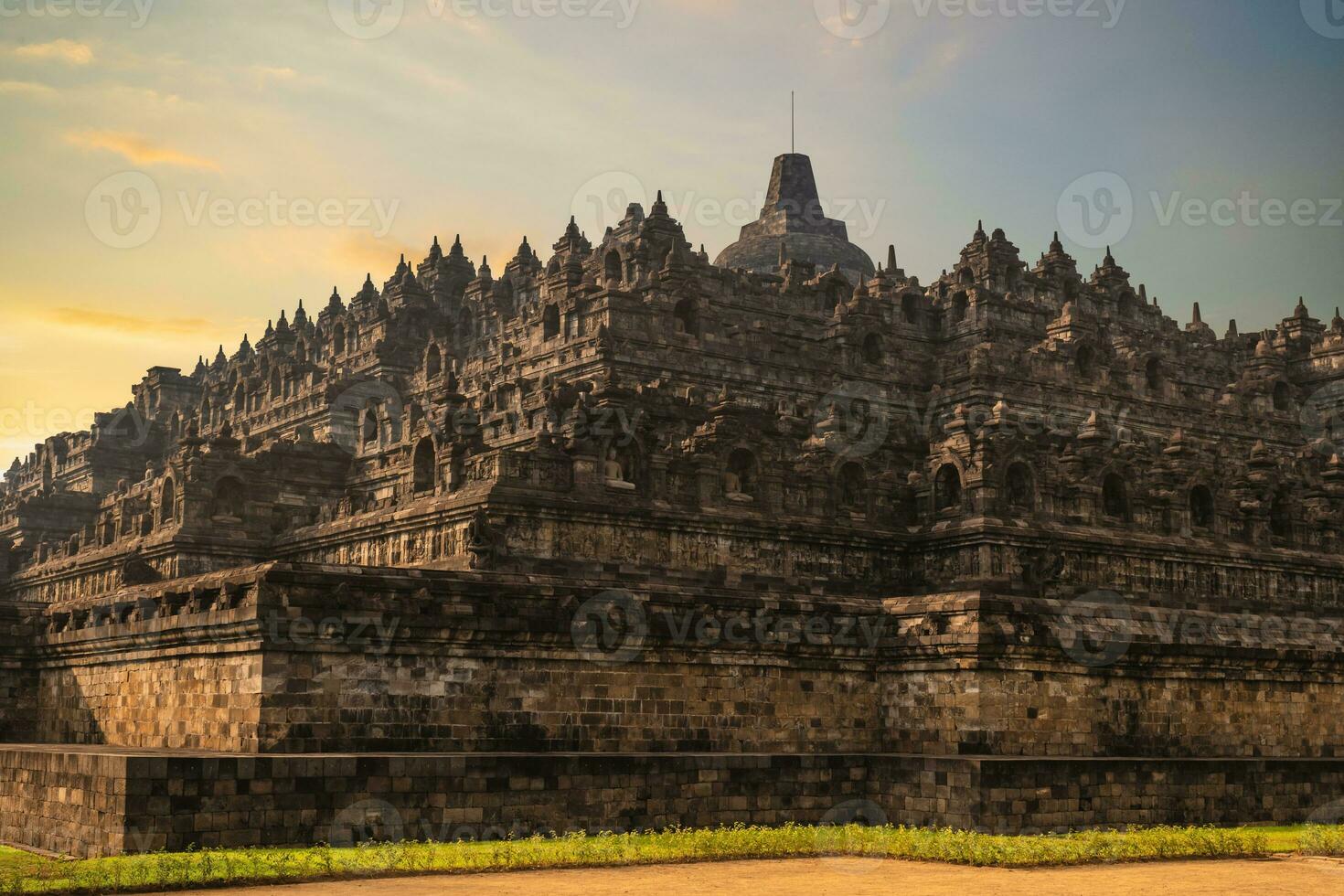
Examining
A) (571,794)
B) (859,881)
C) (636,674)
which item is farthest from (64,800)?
(859,881)

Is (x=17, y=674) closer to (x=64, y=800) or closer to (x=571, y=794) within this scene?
(x=64, y=800)

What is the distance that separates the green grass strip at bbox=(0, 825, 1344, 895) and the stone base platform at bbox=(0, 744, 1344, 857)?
2.17ft

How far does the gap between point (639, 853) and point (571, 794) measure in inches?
121

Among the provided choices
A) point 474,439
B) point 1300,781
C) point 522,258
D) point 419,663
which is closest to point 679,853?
point 419,663

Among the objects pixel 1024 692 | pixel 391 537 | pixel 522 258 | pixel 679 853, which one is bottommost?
pixel 679 853

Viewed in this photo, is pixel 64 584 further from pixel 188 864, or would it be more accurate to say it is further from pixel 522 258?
pixel 188 864

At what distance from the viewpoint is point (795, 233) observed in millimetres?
76562

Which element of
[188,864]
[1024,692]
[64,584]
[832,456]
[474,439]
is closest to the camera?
[188,864]

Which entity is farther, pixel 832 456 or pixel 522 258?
pixel 522 258

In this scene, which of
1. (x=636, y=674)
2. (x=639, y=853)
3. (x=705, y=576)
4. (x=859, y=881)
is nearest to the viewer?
(x=859, y=881)

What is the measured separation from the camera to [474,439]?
145 feet

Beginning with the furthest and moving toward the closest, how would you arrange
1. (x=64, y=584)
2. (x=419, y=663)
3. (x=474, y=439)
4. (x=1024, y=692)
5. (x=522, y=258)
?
(x=522, y=258)
(x=64, y=584)
(x=474, y=439)
(x=1024, y=692)
(x=419, y=663)

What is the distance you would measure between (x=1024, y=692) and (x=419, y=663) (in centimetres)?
1277

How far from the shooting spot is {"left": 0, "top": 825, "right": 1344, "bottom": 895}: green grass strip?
22359 mm
